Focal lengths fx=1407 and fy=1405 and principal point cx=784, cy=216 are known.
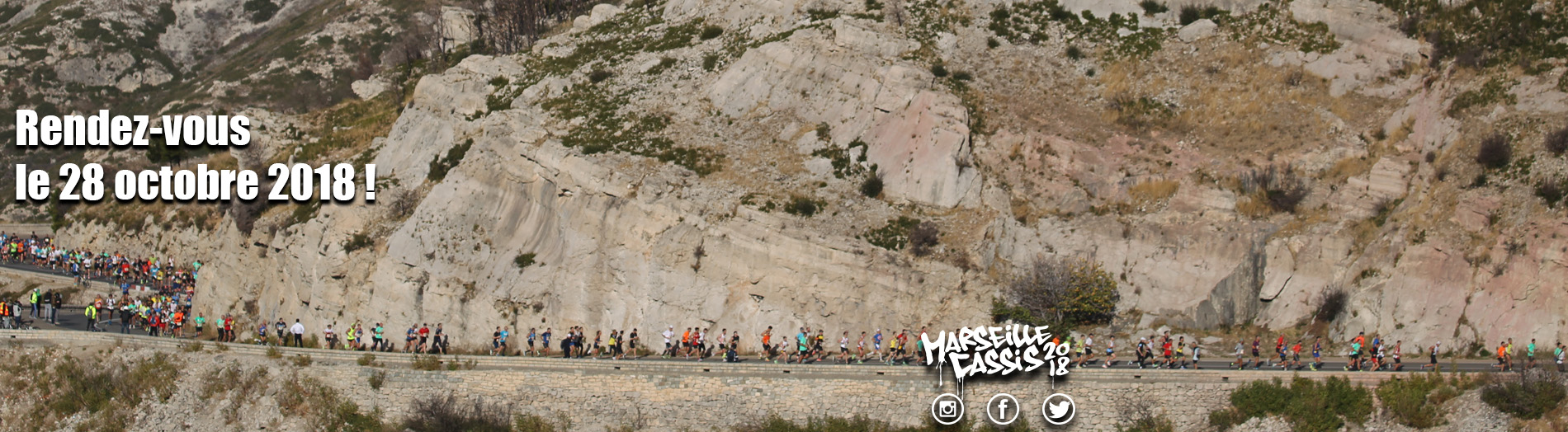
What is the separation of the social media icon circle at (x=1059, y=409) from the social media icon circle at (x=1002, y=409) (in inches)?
28.6

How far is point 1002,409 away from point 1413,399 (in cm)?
1003

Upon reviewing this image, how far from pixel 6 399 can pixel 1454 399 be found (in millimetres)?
41837

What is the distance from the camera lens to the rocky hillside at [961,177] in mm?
41031

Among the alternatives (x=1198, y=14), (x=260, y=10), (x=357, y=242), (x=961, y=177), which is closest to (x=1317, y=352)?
(x=961, y=177)

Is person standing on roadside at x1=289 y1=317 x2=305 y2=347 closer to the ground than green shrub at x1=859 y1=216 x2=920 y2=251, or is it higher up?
closer to the ground

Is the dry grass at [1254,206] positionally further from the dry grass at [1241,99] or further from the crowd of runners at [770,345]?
the crowd of runners at [770,345]

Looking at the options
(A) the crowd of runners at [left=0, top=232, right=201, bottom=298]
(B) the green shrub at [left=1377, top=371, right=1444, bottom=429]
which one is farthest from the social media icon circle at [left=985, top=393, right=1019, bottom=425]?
(A) the crowd of runners at [left=0, top=232, right=201, bottom=298]

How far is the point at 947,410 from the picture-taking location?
36.9m

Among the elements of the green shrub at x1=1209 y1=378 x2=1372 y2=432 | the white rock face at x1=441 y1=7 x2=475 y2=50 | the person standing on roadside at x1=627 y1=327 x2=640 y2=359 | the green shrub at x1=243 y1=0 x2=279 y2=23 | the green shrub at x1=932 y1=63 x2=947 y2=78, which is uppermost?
the green shrub at x1=243 y1=0 x2=279 y2=23

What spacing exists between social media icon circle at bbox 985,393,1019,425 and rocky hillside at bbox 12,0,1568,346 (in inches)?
173

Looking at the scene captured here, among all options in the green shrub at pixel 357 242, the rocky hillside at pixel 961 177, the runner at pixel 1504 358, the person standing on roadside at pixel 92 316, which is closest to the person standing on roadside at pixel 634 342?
the rocky hillside at pixel 961 177

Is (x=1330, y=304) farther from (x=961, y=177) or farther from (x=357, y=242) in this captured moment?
(x=357, y=242)

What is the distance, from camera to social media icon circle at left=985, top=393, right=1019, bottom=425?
36.8m

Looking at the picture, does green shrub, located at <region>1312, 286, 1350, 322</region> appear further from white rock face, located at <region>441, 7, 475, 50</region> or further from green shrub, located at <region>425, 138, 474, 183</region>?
white rock face, located at <region>441, 7, 475, 50</region>
